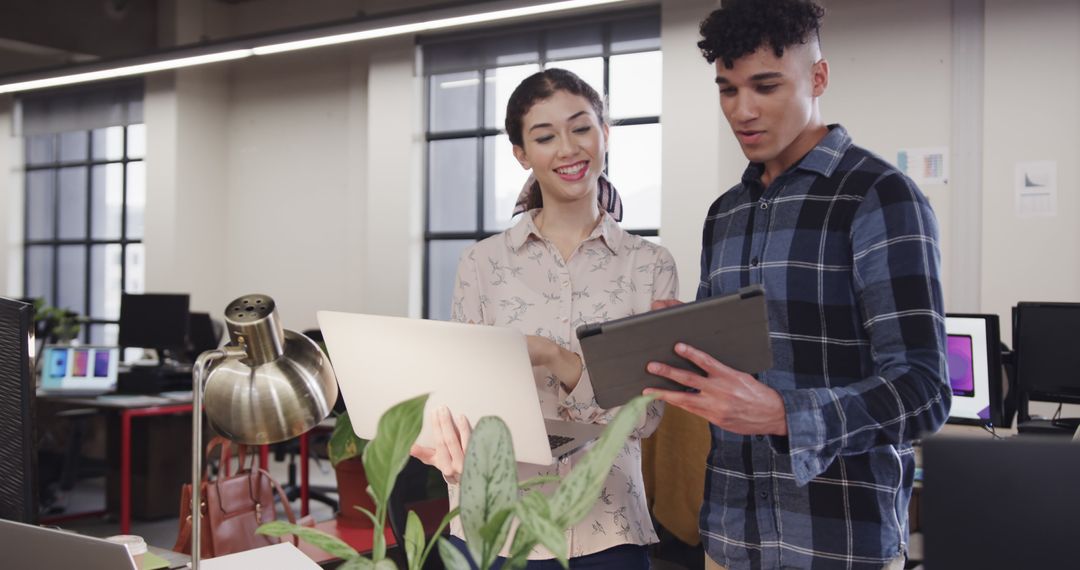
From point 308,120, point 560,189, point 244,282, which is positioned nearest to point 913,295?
point 560,189

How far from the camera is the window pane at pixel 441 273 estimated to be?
280 inches

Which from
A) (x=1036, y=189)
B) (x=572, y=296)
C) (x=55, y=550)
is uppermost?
(x=1036, y=189)

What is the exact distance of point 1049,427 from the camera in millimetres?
3270

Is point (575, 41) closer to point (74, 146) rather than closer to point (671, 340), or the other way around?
point (671, 340)

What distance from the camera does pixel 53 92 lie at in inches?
350

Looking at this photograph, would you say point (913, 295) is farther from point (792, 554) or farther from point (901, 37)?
point (901, 37)

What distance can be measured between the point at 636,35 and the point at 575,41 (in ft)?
1.62

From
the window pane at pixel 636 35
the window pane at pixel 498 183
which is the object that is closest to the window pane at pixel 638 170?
the window pane at pixel 636 35

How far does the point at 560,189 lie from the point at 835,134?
0.52 m

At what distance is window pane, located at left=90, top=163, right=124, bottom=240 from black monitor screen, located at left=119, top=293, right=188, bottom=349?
3103 mm

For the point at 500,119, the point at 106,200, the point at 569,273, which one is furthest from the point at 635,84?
the point at 106,200

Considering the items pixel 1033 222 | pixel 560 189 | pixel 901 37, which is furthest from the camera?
pixel 901 37

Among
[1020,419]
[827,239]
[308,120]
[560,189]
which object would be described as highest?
[308,120]

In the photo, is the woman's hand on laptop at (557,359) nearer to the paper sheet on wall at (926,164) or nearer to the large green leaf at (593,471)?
the large green leaf at (593,471)
